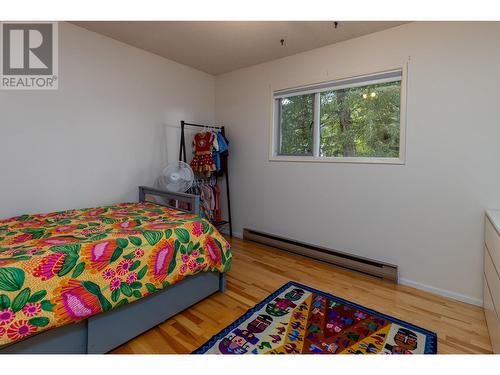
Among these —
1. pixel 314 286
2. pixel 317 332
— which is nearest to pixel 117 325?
pixel 317 332

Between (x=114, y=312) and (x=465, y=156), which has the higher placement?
(x=465, y=156)

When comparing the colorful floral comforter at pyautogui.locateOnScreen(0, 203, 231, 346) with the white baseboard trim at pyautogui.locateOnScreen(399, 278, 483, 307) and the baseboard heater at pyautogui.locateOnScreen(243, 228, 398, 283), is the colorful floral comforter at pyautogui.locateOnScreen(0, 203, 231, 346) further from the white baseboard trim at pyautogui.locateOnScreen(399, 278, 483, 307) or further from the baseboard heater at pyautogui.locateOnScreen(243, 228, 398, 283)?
the white baseboard trim at pyautogui.locateOnScreen(399, 278, 483, 307)

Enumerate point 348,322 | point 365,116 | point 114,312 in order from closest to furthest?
point 114,312
point 348,322
point 365,116

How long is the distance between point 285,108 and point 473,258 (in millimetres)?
2399

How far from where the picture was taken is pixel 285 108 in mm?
3318

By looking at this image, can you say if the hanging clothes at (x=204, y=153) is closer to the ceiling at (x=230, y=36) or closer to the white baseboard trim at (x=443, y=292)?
the ceiling at (x=230, y=36)

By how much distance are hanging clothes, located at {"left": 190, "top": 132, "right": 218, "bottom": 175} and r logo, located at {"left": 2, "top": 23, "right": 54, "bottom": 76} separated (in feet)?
5.36

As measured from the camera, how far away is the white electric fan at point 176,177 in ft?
9.53

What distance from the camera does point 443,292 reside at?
223 centimetres

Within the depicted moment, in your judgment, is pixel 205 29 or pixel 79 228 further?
pixel 205 29

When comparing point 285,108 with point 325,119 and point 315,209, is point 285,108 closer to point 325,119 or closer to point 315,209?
point 325,119

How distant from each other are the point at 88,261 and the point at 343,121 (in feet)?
8.59
